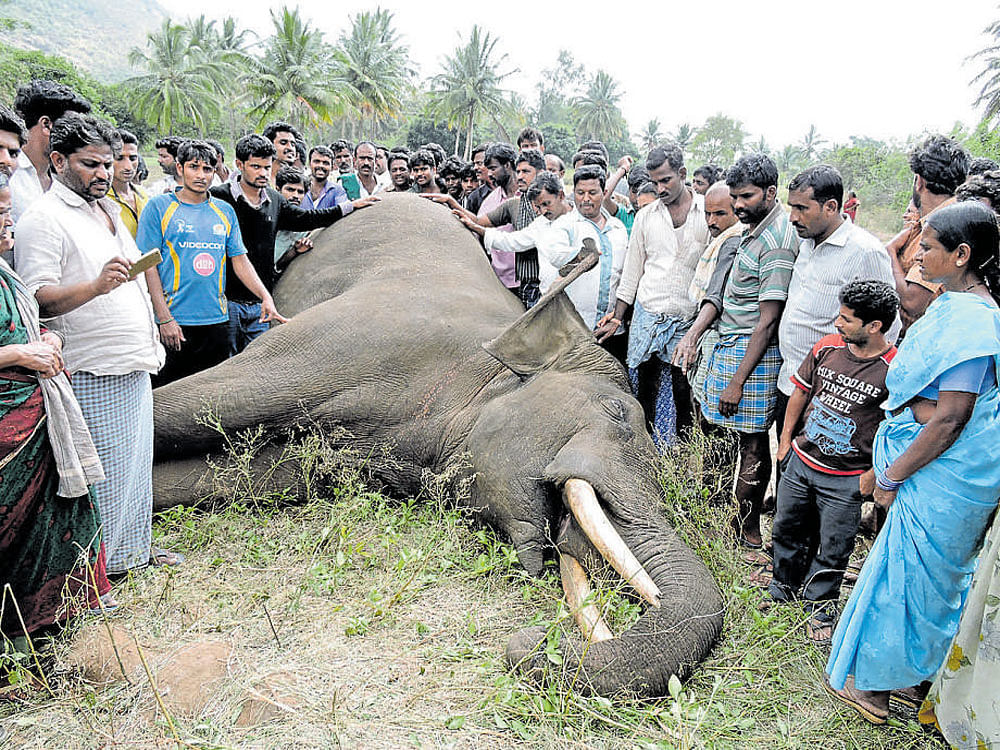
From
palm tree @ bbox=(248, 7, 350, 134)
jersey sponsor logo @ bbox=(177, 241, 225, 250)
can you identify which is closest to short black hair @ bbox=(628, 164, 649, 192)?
jersey sponsor logo @ bbox=(177, 241, 225, 250)

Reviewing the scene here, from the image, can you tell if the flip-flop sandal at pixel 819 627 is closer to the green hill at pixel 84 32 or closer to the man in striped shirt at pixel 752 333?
the man in striped shirt at pixel 752 333

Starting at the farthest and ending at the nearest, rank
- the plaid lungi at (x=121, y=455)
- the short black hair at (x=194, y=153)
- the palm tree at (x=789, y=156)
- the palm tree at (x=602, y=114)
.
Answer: the palm tree at (x=602, y=114) → the palm tree at (x=789, y=156) → the short black hair at (x=194, y=153) → the plaid lungi at (x=121, y=455)

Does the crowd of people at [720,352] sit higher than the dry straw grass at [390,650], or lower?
higher

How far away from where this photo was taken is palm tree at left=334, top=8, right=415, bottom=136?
54594mm

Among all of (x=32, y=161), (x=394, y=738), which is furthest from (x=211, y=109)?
(x=394, y=738)

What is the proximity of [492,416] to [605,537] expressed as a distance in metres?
1.19

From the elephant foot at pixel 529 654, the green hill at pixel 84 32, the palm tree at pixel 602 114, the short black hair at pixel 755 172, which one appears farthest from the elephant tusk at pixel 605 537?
the green hill at pixel 84 32

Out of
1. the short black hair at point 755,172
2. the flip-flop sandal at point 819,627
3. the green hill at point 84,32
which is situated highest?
the green hill at point 84,32

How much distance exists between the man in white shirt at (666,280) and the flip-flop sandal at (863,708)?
2.02 metres

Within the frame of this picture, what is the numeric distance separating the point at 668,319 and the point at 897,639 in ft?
8.62

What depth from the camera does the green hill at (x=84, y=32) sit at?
5625 inches

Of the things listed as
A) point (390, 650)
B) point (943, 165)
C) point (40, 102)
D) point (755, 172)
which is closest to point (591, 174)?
point (755, 172)

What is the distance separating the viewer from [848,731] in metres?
2.87

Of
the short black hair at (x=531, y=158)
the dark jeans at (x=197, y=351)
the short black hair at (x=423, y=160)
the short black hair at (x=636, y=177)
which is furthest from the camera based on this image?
the short black hair at (x=636, y=177)
